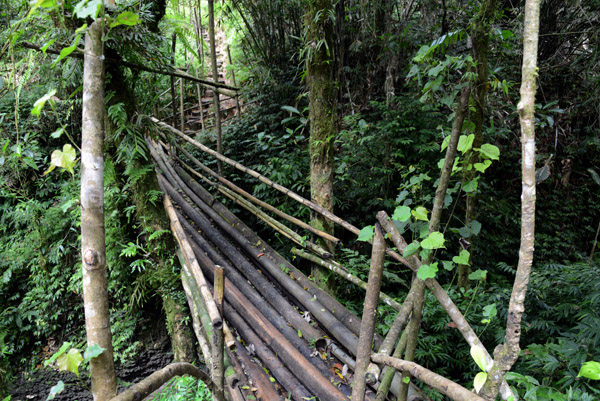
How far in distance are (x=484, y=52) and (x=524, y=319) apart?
2.07m

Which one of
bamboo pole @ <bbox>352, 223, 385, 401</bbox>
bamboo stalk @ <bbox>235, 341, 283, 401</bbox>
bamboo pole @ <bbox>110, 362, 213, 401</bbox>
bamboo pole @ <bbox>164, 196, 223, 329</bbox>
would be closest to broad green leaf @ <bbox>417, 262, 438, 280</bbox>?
bamboo pole @ <bbox>352, 223, 385, 401</bbox>

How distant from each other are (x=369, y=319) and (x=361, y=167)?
3.22 m

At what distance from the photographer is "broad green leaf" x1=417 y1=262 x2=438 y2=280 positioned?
54.5 inches

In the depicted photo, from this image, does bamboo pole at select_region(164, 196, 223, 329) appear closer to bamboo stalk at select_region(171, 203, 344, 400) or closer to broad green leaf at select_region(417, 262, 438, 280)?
bamboo stalk at select_region(171, 203, 344, 400)

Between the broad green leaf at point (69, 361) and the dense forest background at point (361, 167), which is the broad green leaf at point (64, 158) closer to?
the broad green leaf at point (69, 361)

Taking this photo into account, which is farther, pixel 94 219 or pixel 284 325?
pixel 284 325

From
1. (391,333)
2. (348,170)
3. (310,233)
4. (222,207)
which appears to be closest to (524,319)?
(391,333)

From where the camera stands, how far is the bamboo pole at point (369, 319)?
1.53 meters

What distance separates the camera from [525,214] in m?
1.01

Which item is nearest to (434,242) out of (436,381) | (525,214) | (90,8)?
(525,214)

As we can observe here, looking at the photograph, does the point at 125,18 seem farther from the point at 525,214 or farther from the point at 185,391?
the point at 185,391

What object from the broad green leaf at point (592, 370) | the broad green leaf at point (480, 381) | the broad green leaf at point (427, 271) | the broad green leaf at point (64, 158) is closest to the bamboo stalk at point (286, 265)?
the broad green leaf at point (427, 271)

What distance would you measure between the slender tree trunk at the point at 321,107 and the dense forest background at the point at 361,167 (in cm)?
3

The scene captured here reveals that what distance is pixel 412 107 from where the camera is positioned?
4.36 metres
